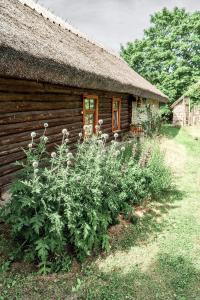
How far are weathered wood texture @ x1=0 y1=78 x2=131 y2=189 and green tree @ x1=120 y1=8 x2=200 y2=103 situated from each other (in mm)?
19044

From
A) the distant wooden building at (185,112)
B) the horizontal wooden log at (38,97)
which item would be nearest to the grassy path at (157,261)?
the horizontal wooden log at (38,97)

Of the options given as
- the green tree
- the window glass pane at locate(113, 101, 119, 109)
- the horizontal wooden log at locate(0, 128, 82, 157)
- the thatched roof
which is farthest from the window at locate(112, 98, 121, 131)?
the green tree

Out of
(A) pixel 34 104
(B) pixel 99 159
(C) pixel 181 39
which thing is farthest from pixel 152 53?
(B) pixel 99 159

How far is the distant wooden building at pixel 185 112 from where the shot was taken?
23688 millimetres

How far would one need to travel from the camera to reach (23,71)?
14.4 feet

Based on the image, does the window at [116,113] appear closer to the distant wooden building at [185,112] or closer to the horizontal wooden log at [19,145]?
the horizontal wooden log at [19,145]

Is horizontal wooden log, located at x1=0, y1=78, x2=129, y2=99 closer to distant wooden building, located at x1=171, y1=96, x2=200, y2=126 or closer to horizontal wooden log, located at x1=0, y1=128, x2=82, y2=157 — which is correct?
horizontal wooden log, located at x1=0, y1=128, x2=82, y2=157

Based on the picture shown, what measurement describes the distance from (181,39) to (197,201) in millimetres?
23289

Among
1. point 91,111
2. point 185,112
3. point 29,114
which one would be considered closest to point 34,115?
point 29,114

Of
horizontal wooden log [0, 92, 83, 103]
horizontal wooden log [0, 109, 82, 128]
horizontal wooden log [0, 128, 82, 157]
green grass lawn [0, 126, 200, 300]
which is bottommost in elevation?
green grass lawn [0, 126, 200, 300]

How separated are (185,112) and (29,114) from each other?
2011cm

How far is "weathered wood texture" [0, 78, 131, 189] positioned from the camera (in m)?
5.29

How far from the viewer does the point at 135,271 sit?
369cm

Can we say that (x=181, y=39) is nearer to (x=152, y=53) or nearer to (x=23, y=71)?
(x=152, y=53)
